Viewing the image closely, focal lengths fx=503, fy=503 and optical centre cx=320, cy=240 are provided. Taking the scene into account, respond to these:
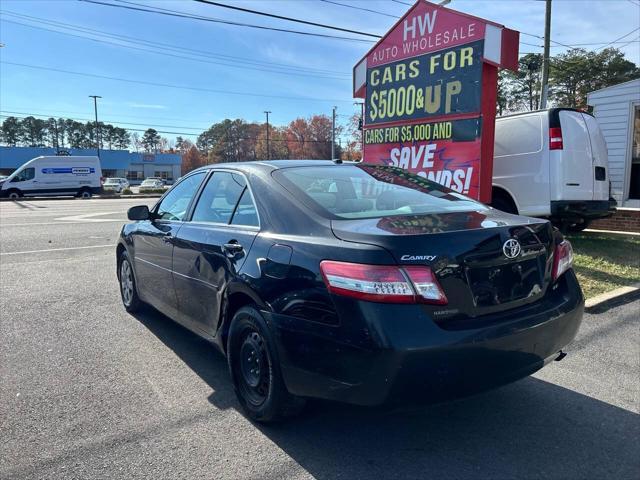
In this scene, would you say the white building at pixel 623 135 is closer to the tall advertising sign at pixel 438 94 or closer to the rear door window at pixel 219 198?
the tall advertising sign at pixel 438 94

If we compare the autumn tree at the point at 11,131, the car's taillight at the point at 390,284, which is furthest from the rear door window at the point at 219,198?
the autumn tree at the point at 11,131

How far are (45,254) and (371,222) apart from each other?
26.1 feet

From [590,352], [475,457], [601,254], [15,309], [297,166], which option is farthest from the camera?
[601,254]

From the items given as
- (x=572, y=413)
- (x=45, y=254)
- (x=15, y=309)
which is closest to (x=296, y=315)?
(x=572, y=413)

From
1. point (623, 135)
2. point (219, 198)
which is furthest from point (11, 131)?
point (219, 198)

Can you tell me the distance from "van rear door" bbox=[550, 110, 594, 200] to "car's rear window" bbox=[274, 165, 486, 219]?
4.72 meters

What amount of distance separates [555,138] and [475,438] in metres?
6.15

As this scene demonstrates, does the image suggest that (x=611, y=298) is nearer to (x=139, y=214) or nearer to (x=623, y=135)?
(x=139, y=214)

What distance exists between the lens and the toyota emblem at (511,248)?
2586mm

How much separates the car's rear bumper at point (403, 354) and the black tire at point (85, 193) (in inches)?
1299

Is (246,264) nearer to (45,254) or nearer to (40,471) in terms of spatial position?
(40,471)

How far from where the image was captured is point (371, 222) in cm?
274

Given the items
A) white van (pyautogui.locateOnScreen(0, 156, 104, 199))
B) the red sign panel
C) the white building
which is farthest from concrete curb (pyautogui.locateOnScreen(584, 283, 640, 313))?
white van (pyautogui.locateOnScreen(0, 156, 104, 199))

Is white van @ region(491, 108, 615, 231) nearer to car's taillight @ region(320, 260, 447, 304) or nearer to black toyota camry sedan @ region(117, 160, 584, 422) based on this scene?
black toyota camry sedan @ region(117, 160, 584, 422)
